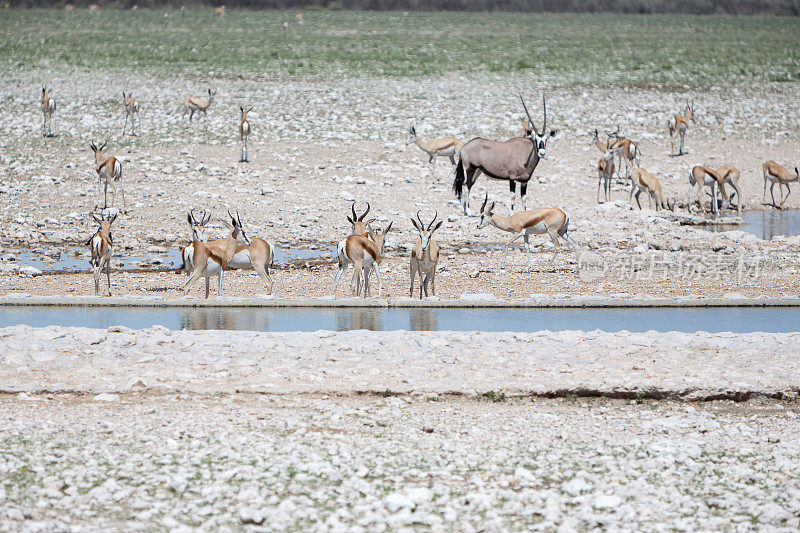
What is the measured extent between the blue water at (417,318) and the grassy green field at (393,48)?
2295cm

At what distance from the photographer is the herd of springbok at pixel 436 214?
11.5 meters

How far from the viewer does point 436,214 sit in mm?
14906

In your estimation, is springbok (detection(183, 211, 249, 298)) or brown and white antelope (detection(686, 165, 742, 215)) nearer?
springbok (detection(183, 211, 249, 298))

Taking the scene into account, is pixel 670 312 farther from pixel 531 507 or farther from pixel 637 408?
pixel 531 507

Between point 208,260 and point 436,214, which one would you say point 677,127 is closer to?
point 436,214

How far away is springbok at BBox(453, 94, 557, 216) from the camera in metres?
19.4

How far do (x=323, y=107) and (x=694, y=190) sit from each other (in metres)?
10.1

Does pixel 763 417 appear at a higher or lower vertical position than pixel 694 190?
lower

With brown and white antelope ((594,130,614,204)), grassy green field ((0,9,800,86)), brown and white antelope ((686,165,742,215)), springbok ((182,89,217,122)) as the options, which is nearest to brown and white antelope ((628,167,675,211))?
brown and white antelope ((594,130,614,204))

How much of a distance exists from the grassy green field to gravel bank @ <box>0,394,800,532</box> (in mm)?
26491

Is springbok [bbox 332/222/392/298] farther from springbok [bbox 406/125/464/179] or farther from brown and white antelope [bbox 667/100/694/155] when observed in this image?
brown and white antelope [bbox 667/100/694/155]

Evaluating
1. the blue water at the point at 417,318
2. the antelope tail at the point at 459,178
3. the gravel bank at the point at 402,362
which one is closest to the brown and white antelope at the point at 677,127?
the antelope tail at the point at 459,178

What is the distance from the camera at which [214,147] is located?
2391cm

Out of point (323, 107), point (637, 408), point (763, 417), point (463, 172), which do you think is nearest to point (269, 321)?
point (637, 408)
